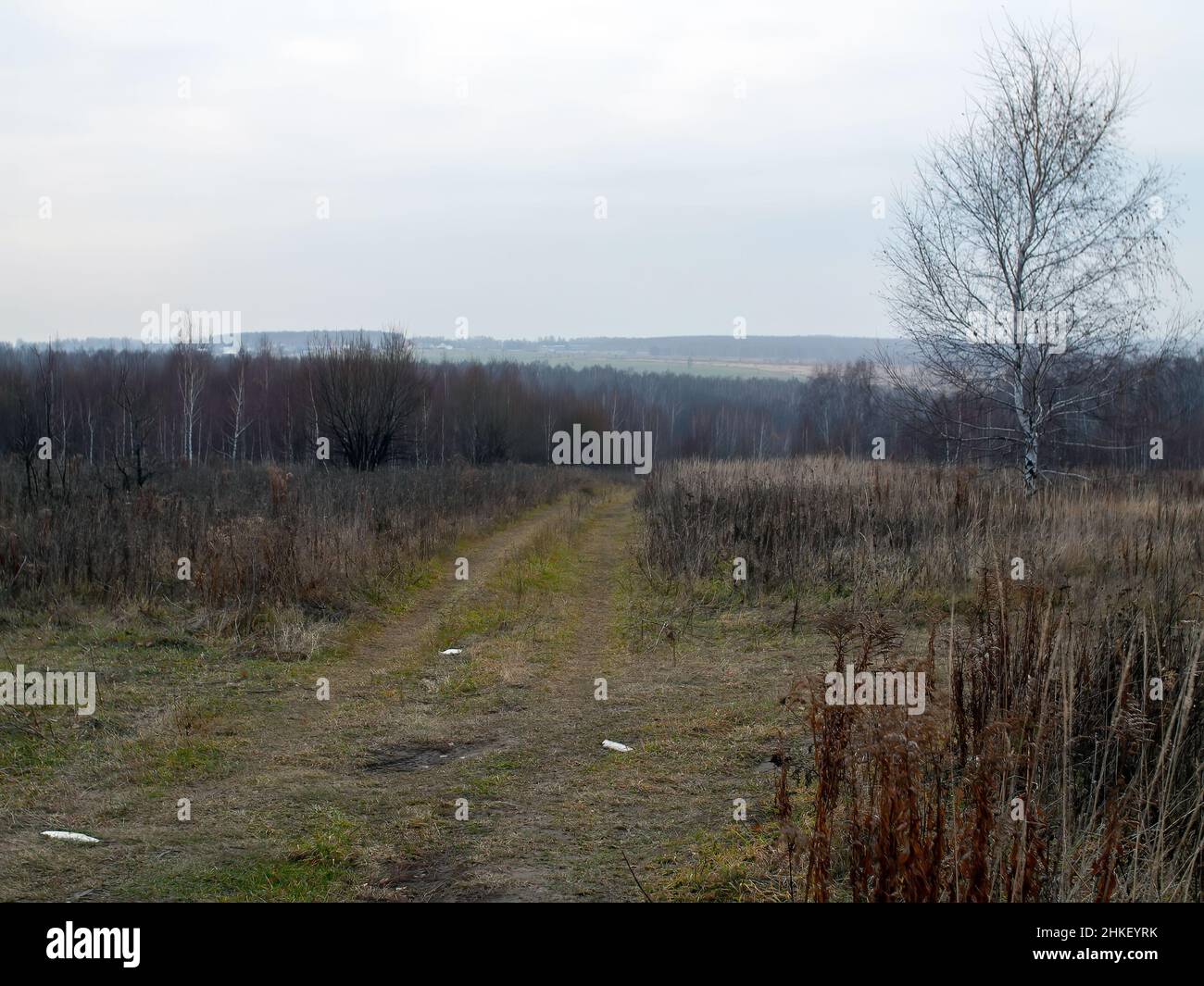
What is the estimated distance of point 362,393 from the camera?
2934cm

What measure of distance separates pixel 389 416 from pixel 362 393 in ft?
3.58

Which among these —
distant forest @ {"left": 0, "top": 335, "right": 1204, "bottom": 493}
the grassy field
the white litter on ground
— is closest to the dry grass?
the grassy field

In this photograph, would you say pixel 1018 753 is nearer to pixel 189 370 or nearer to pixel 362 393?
pixel 362 393

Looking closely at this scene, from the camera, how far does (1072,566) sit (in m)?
10.2

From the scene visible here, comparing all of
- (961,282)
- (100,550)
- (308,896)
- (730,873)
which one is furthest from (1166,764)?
(961,282)

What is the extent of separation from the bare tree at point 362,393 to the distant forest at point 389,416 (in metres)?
0.05

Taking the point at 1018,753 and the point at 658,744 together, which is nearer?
the point at 1018,753

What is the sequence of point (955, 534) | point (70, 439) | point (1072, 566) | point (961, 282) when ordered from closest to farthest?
point (1072, 566) → point (955, 534) → point (961, 282) → point (70, 439)

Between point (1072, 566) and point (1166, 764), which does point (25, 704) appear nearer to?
point (1166, 764)

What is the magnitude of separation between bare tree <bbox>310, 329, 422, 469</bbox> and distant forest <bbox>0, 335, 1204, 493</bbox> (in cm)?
5

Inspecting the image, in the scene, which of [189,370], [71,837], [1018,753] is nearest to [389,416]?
[189,370]

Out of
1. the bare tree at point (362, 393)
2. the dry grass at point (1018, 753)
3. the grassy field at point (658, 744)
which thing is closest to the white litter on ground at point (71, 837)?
the grassy field at point (658, 744)

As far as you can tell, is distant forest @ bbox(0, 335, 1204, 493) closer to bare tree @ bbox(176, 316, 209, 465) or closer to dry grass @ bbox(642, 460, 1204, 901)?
bare tree @ bbox(176, 316, 209, 465)
